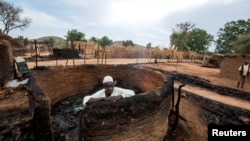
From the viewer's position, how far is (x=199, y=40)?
162 ft

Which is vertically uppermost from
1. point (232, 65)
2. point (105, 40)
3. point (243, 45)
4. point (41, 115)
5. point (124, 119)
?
point (105, 40)

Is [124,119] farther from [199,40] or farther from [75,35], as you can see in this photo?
[199,40]

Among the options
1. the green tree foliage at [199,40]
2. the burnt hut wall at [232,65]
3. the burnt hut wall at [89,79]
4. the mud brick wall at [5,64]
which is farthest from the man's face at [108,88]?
the green tree foliage at [199,40]

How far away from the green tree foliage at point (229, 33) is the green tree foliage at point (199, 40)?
213 inches

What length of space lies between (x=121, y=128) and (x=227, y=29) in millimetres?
45848

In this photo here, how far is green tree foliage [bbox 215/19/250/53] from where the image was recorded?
40.1 meters

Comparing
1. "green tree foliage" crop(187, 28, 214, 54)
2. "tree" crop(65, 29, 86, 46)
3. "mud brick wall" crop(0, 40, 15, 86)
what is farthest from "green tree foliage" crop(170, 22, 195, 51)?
"mud brick wall" crop(0, 40, 15, 86)

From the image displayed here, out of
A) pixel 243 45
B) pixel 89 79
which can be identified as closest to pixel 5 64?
pixel 89 79

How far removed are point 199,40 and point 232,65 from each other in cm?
3741

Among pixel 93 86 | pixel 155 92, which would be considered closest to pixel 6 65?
pixel 93 86

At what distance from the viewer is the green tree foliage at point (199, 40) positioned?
49.3 metres

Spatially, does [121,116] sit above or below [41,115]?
above

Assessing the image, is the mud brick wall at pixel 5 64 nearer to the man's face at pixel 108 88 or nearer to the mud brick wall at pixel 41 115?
the mud brick wall at pixel 41 115

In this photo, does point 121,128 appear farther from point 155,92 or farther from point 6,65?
point 6,65
